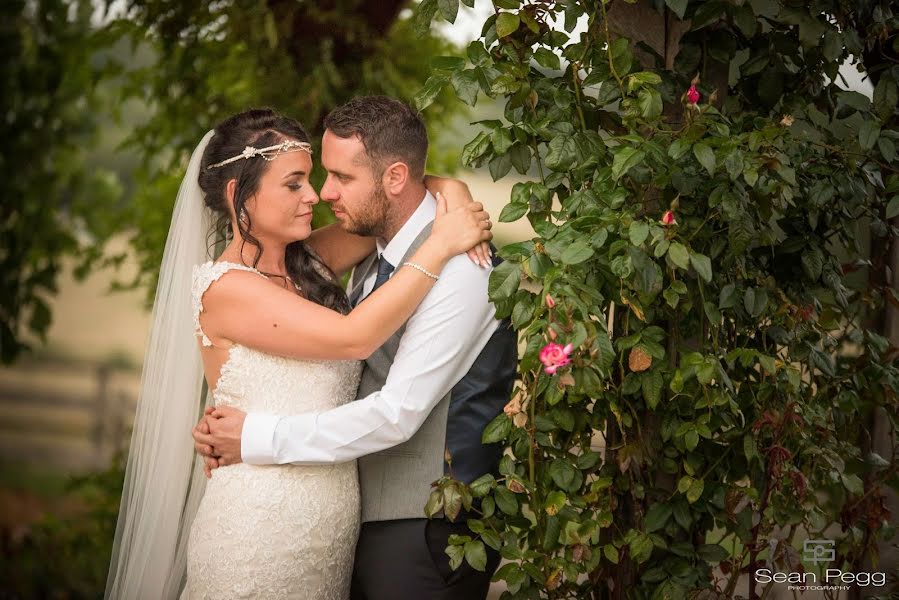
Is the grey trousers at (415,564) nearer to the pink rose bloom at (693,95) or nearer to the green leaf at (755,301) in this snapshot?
the green leaf at (755,301)

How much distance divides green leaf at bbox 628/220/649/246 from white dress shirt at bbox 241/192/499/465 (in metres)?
0.48

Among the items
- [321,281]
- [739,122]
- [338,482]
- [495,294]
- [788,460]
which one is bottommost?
[338,482]

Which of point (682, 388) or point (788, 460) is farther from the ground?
point (682, 388)

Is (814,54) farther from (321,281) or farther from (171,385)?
(171,385)

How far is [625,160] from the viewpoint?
1671 millimetres

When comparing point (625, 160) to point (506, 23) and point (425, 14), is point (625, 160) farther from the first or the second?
point (425, 14)

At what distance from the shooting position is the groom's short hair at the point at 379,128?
212cm

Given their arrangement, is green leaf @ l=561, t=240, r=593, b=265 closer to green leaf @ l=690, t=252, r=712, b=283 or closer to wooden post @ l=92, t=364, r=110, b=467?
green leaf @ l=690, t=252, r=712, b=283

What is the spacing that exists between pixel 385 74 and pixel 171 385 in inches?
80.3

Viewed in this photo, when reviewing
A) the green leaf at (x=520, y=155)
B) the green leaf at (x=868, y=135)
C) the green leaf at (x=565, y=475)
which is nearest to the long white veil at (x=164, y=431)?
the green leaf at (x=520, y=155)

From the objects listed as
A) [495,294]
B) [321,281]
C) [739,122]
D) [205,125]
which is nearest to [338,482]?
[321,281]

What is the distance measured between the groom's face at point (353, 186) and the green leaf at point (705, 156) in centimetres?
77

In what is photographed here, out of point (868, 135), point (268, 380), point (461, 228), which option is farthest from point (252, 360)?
point (868, 135)

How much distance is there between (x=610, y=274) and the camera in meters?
1.78
